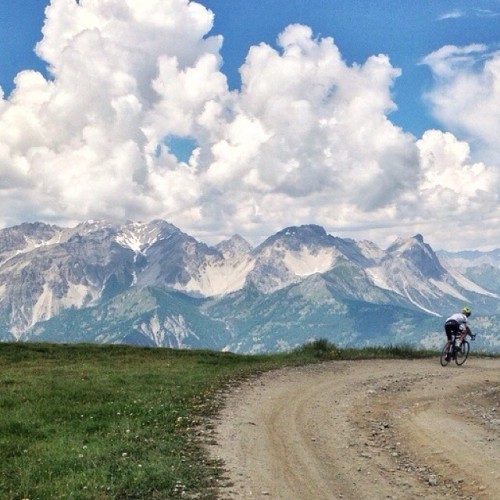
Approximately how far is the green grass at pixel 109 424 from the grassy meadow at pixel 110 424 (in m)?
0.03

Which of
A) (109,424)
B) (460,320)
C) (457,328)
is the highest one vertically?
(460,320)

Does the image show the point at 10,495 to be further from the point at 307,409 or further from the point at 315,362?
the point at 315,362

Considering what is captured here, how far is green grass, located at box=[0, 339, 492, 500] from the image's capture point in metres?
13.5

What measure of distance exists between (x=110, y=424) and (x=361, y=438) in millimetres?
8695

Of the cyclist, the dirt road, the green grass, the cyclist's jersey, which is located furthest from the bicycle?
the green grass

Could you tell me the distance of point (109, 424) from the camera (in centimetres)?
1936

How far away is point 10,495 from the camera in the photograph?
12.9 m

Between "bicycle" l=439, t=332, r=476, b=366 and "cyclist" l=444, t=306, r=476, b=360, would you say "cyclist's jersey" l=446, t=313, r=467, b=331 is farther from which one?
"bicycle" l=439, t=332, r=476, b=366

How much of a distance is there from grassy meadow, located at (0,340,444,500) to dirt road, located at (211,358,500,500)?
1.24m

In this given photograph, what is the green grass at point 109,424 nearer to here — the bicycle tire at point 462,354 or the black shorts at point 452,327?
the black shorts at point 452,327

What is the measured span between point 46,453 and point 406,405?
14.9 m

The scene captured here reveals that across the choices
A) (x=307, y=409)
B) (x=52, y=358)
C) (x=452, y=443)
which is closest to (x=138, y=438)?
(x=307, y=409)

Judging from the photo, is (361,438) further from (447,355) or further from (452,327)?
(452,327)

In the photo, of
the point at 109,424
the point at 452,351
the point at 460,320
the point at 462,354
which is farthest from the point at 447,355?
the point at 109,424
